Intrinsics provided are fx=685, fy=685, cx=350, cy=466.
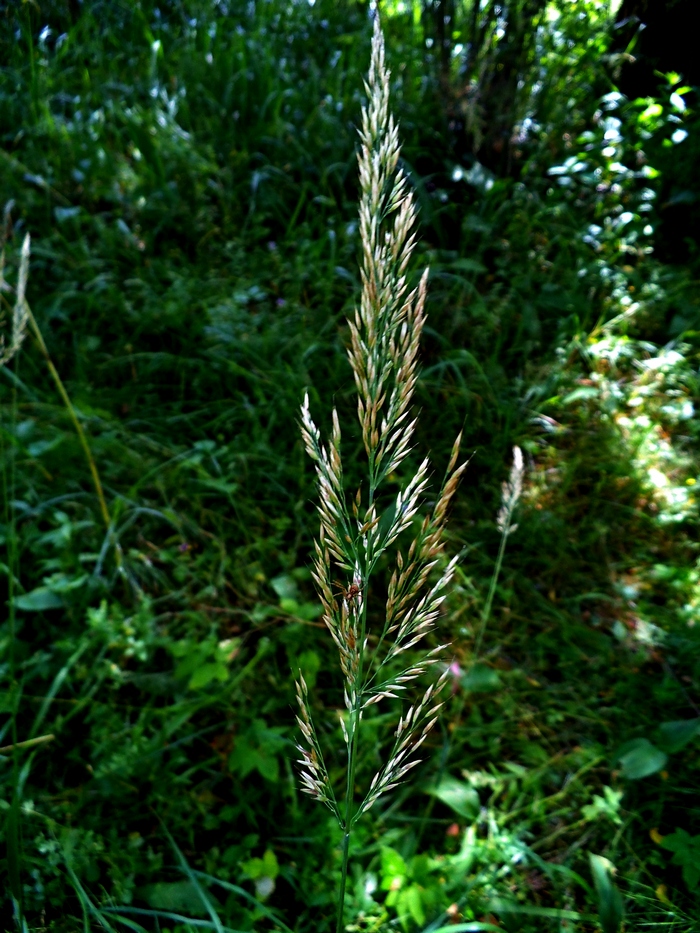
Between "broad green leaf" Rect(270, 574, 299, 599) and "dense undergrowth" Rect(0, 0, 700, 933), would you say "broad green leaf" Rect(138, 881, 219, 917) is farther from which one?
"broad green leaf" Rect(270, 574, 299, 599)

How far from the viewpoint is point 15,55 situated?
4215mm

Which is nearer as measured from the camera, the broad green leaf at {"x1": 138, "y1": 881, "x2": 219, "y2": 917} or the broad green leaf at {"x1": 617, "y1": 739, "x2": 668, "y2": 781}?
the broad green leaf at {"x1": 138, "y1": 881, "x2": 219, "y2": 917}

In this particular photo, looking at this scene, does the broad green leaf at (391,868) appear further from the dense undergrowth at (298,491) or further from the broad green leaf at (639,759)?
the broad green leaf at (639,759)

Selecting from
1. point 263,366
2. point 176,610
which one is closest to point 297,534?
point 176,610

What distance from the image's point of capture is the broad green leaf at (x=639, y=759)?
1784 mm

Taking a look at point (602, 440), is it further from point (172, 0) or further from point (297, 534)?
point (172, 0)

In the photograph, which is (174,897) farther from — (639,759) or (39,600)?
(639,759)

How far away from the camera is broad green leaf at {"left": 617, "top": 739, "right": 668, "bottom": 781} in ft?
5.85

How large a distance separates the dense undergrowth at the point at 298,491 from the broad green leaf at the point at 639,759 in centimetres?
1

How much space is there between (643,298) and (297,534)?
2045mm

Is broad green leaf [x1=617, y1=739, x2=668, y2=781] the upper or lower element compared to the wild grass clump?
lower

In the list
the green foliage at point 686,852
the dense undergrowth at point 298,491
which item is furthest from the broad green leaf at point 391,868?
the green foliage at point 686,852

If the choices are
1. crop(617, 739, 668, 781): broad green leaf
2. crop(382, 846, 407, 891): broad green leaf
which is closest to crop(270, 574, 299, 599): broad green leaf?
crop(382, 846, 407, 891): broad green leaf

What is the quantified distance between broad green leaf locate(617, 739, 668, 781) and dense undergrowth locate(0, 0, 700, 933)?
1cm
